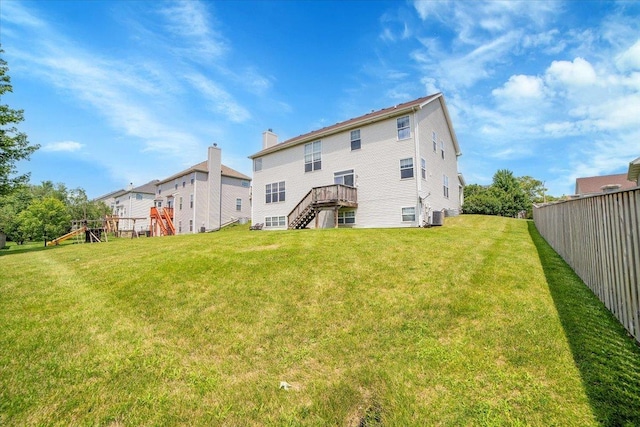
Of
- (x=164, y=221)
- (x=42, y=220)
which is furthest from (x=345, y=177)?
(x=42, y=220)

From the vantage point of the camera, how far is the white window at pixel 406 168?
57.5 feet

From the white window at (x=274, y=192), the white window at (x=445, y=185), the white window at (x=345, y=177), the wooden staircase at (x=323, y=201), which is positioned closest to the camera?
the wooden staircase at (x=323, y=201)

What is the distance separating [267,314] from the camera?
4977 mm

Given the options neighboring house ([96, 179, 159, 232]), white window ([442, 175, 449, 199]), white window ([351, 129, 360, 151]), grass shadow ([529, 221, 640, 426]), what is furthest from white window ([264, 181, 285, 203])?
neighboring house ([96, 179, 159, 232])

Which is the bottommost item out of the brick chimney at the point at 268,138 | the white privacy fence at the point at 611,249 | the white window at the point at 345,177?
the white privacy fence at the point at 611,249

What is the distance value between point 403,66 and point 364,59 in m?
2.53

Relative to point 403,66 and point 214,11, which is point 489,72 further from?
point 214,11

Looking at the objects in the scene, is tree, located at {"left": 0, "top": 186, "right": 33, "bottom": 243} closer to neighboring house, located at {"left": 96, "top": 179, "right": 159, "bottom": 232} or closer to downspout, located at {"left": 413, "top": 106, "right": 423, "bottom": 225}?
neighboring house, located at {"left": 96, "top": 179, "right": 159, "bottom": 232}

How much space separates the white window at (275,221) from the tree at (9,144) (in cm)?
1524

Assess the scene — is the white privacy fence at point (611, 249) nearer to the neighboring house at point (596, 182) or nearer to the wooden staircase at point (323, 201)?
the wooden staircase at point (323, 201)

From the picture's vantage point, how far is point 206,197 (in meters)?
32.7

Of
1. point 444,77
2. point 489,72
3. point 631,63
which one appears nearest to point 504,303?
point 489,72

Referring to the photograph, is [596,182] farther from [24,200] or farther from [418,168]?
[24,200]

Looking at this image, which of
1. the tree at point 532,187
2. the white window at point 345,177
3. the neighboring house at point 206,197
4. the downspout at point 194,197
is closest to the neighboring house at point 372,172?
the white window at point 345,177
